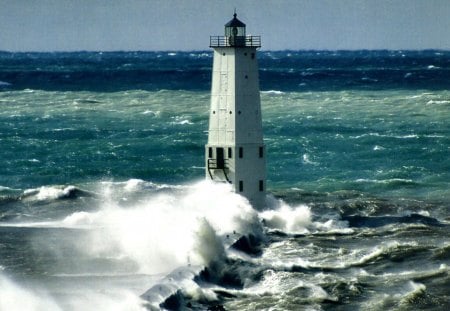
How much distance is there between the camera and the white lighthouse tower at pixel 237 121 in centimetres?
5378

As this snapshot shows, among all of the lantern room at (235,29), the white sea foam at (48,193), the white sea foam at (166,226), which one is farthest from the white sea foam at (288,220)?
the white sea foam at (48,193)

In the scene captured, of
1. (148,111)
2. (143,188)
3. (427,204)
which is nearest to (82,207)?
(143,188)

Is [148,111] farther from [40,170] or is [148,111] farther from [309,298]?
[309,298]

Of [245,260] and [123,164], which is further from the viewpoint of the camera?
[123,164]

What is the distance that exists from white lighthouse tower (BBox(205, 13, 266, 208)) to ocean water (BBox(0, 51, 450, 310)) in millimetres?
881

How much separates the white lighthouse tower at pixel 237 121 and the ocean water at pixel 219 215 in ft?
2.89

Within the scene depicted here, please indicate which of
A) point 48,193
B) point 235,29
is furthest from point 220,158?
point 48,193

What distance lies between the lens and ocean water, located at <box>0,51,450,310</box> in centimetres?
4144

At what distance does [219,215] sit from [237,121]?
4.23 metres

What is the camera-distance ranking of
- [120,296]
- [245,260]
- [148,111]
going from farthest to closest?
[148,111], [245,260], [120,296]

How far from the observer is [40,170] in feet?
250

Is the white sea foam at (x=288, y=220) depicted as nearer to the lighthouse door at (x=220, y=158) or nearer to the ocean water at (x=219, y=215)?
the ocean water at (x=219, y=215)

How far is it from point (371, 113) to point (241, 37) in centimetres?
5685

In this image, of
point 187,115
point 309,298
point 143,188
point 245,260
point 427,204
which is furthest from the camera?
point 187,115
